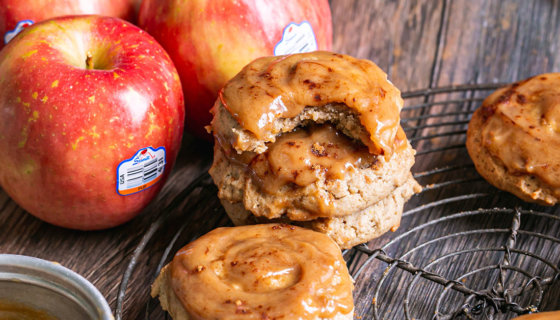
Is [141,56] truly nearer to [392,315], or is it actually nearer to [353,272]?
[353,272]

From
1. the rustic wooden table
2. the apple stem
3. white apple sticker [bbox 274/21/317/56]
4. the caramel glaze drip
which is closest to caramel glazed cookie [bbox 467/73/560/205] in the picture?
the caramel glaze drip

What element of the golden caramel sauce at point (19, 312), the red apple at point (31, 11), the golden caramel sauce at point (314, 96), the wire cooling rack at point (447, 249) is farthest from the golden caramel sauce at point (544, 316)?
the red apple at point (31, 11)

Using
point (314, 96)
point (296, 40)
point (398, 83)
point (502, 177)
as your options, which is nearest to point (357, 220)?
point (314, 96)

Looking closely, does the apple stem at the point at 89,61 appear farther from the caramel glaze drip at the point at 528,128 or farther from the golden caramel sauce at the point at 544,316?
the golden caramel sauce at the point at 544,316

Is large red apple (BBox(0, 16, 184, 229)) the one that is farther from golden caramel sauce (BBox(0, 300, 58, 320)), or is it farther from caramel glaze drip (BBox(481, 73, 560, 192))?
caramel glaze drip (BBox(481, 73, 560, 192))

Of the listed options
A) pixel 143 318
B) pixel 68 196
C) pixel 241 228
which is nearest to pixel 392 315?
pixel 241 228

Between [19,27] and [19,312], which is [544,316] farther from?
[19,27]

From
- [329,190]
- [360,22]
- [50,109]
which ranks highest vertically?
[50,109]
